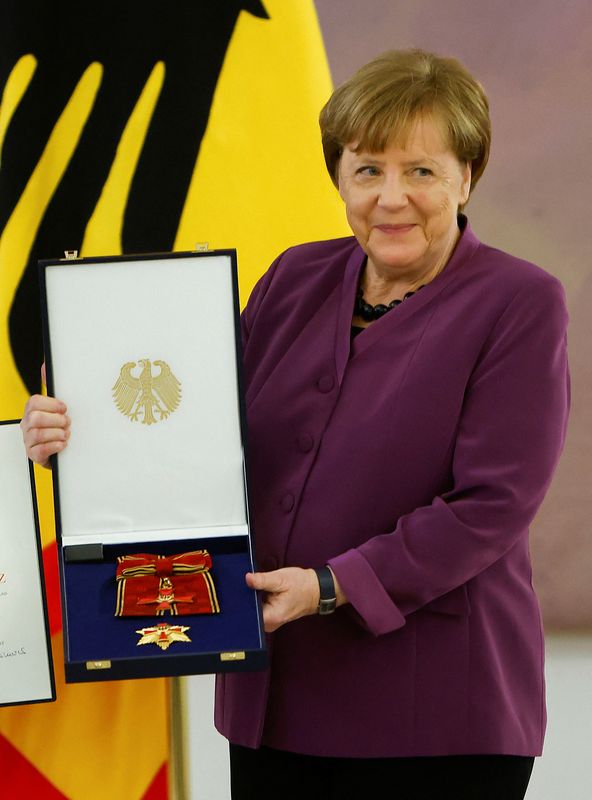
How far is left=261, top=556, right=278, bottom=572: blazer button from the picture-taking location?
144 centimetres

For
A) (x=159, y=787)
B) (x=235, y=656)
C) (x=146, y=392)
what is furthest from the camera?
(x=159, y=787)

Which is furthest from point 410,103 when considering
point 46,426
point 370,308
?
point 46,426

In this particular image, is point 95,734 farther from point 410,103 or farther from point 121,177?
point 410,103

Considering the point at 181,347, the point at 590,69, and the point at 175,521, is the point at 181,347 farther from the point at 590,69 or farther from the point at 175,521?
the point at 590,69

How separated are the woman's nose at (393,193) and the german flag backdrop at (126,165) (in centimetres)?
67

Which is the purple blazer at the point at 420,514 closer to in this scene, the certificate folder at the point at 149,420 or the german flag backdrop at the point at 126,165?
the certificate folder at the point at 149,420

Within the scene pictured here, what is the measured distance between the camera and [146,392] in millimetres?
1521

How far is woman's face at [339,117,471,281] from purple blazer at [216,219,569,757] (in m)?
0.05

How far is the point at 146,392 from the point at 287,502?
264 mm

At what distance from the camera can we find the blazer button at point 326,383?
1429 millimetres

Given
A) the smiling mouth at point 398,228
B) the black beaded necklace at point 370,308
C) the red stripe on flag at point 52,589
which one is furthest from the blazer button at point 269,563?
the red stripe on flag at point 52,589

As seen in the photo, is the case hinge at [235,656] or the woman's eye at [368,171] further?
the woman's eye at [368,171]

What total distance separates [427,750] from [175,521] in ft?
1.54

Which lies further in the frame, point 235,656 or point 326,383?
point 326,383
